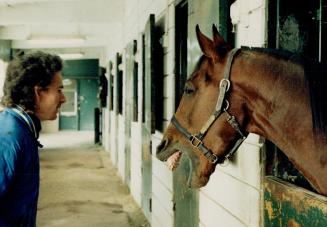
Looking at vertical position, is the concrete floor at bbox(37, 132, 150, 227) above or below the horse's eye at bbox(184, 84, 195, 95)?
below

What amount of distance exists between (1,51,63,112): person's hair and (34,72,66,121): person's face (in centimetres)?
2

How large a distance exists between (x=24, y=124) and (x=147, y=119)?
266 cm

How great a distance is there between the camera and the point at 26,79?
1876 millimetres

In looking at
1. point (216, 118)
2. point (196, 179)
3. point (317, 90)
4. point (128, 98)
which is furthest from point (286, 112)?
point (128, 98)

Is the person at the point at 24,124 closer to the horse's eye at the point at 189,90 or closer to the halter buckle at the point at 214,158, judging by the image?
the horse's eye at the point at 189,90

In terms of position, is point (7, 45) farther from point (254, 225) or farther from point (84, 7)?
point (254, 225)

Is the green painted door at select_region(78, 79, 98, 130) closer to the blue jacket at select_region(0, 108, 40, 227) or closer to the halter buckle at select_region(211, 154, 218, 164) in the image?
the blue jacket at select_region(0, 108, 40, 227)

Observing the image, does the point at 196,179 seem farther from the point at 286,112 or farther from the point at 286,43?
the point at 286,43

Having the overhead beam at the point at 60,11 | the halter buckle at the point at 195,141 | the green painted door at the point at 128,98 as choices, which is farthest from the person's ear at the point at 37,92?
the overhead beam at the point at 60,11

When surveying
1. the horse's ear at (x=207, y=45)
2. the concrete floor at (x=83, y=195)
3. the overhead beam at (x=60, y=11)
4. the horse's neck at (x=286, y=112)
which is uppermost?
the overhead beam at (x=60, y=11)

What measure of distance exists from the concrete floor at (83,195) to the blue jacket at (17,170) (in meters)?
3.81

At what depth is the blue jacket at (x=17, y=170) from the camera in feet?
5.35

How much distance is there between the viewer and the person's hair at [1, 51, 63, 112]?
185 cm

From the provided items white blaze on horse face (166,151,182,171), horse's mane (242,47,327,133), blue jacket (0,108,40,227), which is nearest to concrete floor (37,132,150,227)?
white blaze on horse face (166,151,182,171)
